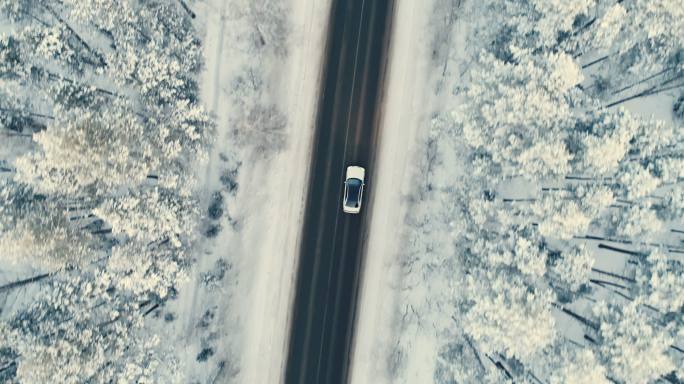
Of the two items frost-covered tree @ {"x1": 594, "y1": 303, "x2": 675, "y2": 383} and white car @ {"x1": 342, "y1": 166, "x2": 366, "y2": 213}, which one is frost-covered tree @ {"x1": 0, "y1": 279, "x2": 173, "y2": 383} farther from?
frost-covered tree @ {"x1": 594, "y1": 303, "x2": 675, "y2": 383}

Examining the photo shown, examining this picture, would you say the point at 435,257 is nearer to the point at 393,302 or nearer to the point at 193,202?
the point at 393,302

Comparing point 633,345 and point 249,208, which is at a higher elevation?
point 249,208

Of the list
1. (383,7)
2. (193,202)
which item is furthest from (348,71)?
(193,202)

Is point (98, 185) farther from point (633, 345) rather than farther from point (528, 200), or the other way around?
point (633, 345)

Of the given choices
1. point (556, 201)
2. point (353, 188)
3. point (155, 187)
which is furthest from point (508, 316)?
point (155, 187)

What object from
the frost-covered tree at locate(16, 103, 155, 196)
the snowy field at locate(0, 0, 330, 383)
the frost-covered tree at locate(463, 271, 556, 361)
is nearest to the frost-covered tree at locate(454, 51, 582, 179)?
the frost-covered tree at locate(463, 271, 556, 361)

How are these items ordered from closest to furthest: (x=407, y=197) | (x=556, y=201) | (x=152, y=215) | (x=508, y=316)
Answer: (x=508, y=316)
(x=556, y=201)
(x=152, y=215)
(x=407, y=197)
